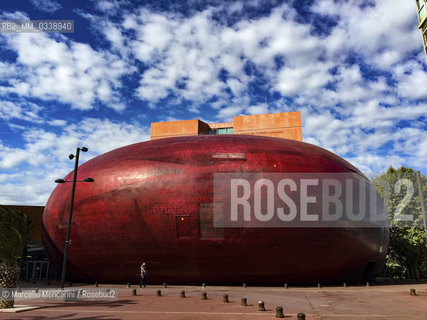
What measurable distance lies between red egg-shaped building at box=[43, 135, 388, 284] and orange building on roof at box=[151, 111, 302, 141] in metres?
36.7

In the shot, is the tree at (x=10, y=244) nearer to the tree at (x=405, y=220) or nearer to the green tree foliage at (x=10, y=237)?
the green tree foliage at (x=10, y=237)

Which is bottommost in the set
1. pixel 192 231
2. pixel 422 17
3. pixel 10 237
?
pixel 10 237

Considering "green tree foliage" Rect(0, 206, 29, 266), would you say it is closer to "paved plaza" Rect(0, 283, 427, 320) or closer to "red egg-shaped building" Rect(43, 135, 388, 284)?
"paved plaza" Rect(0, 283, 427, 320)

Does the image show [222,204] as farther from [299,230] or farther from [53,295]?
[53,295]

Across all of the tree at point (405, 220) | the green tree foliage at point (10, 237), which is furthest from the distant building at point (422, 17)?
the green tree foliage at point (10, 237)

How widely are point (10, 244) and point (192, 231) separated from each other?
32.5 ft

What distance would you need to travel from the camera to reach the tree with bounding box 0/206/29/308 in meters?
12.8

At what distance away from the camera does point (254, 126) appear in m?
60.8

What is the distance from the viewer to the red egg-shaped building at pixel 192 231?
19.7 metres

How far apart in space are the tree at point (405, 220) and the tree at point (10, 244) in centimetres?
3317

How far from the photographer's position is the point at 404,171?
41156 millimetres

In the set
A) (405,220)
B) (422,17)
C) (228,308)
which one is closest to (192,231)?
(228,308)

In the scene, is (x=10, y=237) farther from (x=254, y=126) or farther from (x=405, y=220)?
(x=254, y=126)

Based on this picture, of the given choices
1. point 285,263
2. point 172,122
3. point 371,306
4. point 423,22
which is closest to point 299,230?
point 285,263
